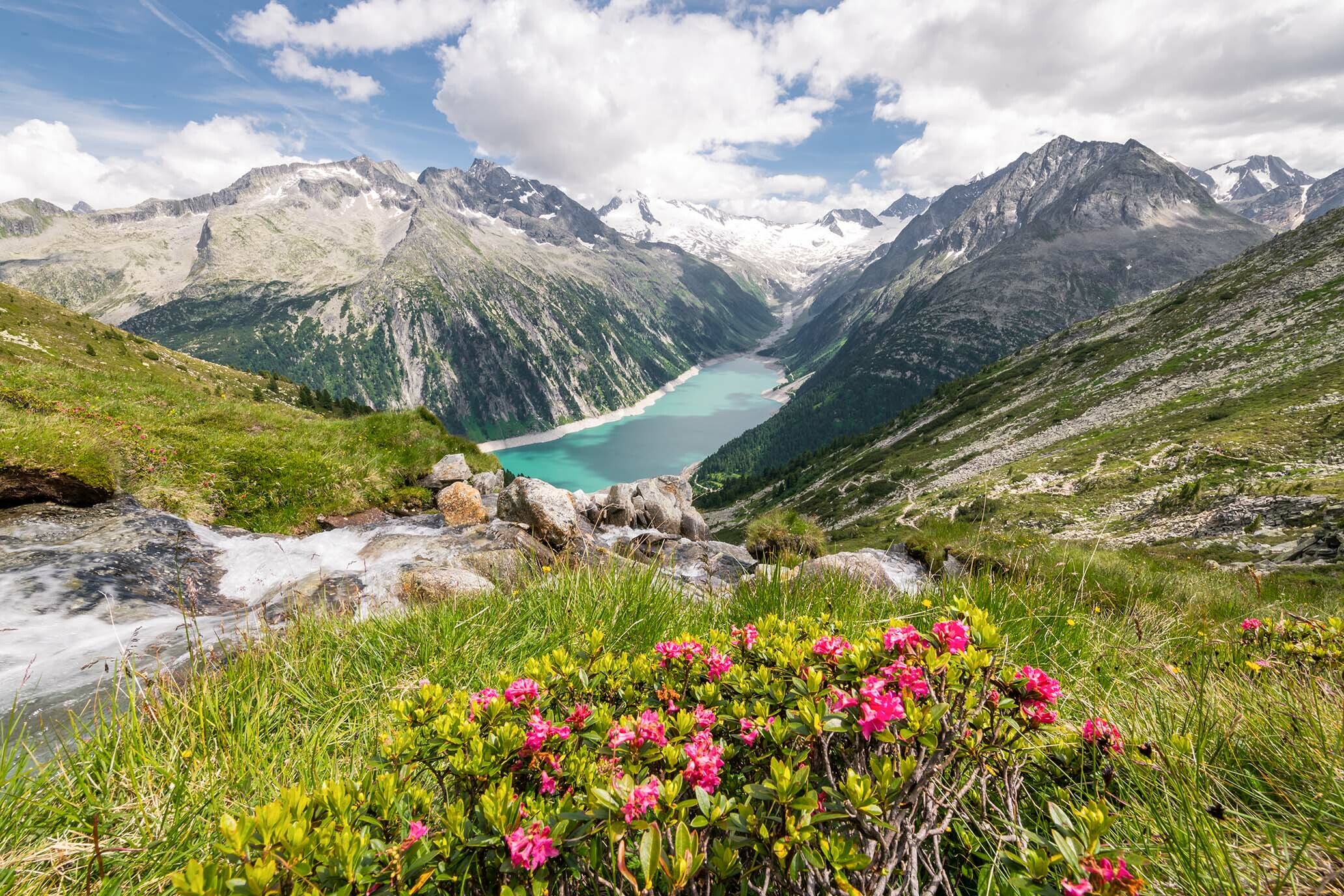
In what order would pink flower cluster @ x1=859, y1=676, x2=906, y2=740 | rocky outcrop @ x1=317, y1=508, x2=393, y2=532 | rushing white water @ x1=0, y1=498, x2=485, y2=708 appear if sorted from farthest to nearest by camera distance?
rocky outcrop @ x1=317, y1=508, x2=393, y2=532
rushing white water @ x1=0, y1=498, x2=485, y2=708
pink flower cluster @ x1=859, y1=676, x2=906, y2=740

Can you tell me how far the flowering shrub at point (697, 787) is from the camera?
180cm

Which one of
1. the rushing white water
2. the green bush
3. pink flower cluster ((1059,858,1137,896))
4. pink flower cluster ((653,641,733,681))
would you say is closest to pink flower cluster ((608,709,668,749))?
pink flower cluster ((653,641,733,681))

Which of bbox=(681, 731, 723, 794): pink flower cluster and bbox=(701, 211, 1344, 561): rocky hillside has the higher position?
bbox=(681, 731, 723, 794): pink flower cluster

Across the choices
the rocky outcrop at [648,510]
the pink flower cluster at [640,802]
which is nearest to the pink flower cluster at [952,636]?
the pink flower cluster at [640,802]

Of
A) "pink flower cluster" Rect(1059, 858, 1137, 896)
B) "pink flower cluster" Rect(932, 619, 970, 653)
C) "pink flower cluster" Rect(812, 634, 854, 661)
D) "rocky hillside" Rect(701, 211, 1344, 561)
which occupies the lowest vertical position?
"rocky hillside" Rect(701, 211, 1344, 561)

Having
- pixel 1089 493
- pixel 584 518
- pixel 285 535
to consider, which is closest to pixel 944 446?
pixel 1089 493

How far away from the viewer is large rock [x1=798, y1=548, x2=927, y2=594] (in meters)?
7.92

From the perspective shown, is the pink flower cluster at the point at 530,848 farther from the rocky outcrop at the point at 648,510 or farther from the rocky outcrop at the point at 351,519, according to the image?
the rocky outcrop at the point at 648,510

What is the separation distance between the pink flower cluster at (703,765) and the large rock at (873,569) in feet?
15.6

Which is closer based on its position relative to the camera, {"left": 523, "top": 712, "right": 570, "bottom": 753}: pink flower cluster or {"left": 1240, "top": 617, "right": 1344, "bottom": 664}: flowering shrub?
{"left": 523, "top": 712, "right": 570, "bottom": 753}: pink flower cluster

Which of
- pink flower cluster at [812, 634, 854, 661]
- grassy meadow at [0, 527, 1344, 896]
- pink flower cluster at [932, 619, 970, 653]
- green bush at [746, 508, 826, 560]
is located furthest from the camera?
green bush at [746, 508, 826, 560]

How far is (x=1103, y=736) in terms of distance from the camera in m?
2.80

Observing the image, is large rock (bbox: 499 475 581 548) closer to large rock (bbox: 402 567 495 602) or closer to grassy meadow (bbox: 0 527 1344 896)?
large rock (bbox: 402 567 495 602)

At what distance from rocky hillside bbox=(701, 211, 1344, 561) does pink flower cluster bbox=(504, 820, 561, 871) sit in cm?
711
